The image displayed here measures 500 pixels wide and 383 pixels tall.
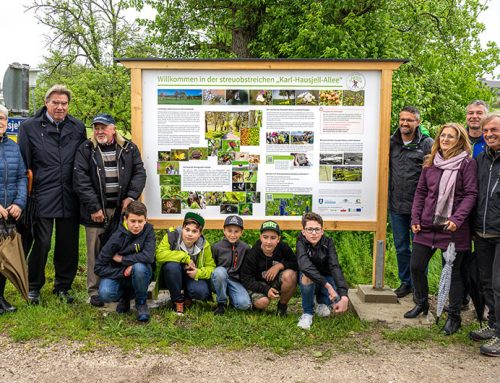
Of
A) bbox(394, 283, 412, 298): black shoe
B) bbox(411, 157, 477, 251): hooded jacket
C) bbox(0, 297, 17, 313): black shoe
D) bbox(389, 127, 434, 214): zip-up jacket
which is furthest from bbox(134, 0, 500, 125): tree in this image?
bbox(0, 297, 17, 313): black shoe

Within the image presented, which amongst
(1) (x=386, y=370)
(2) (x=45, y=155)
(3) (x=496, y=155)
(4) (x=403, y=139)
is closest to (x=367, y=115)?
(4) (x=403, y=139)

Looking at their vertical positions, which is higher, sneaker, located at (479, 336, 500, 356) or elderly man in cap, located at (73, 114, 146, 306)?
elderly man in cap, located at (73, 114, 146, 306)

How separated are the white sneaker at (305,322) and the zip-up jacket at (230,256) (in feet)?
2.55

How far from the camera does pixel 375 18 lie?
11430 mm

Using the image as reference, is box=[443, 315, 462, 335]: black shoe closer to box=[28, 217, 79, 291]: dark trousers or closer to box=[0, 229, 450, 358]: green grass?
box=[0, 229, 450, 358]: green grass

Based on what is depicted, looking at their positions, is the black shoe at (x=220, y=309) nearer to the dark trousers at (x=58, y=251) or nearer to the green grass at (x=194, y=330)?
the green grass at (x=194, y=330)

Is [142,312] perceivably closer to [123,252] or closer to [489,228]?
[123,252]

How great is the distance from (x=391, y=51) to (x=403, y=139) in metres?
5.95

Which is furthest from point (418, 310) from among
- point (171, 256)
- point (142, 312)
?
point (142, 312)

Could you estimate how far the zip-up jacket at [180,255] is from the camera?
5.08 meters

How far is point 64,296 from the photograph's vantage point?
551 cm

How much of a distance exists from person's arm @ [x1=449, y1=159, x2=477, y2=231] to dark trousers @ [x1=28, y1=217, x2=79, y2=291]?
386 centimetres

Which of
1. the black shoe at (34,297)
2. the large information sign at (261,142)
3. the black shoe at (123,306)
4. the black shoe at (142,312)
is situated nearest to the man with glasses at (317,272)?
the large information sign at (261,142)

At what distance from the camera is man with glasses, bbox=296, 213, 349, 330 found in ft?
16.0
